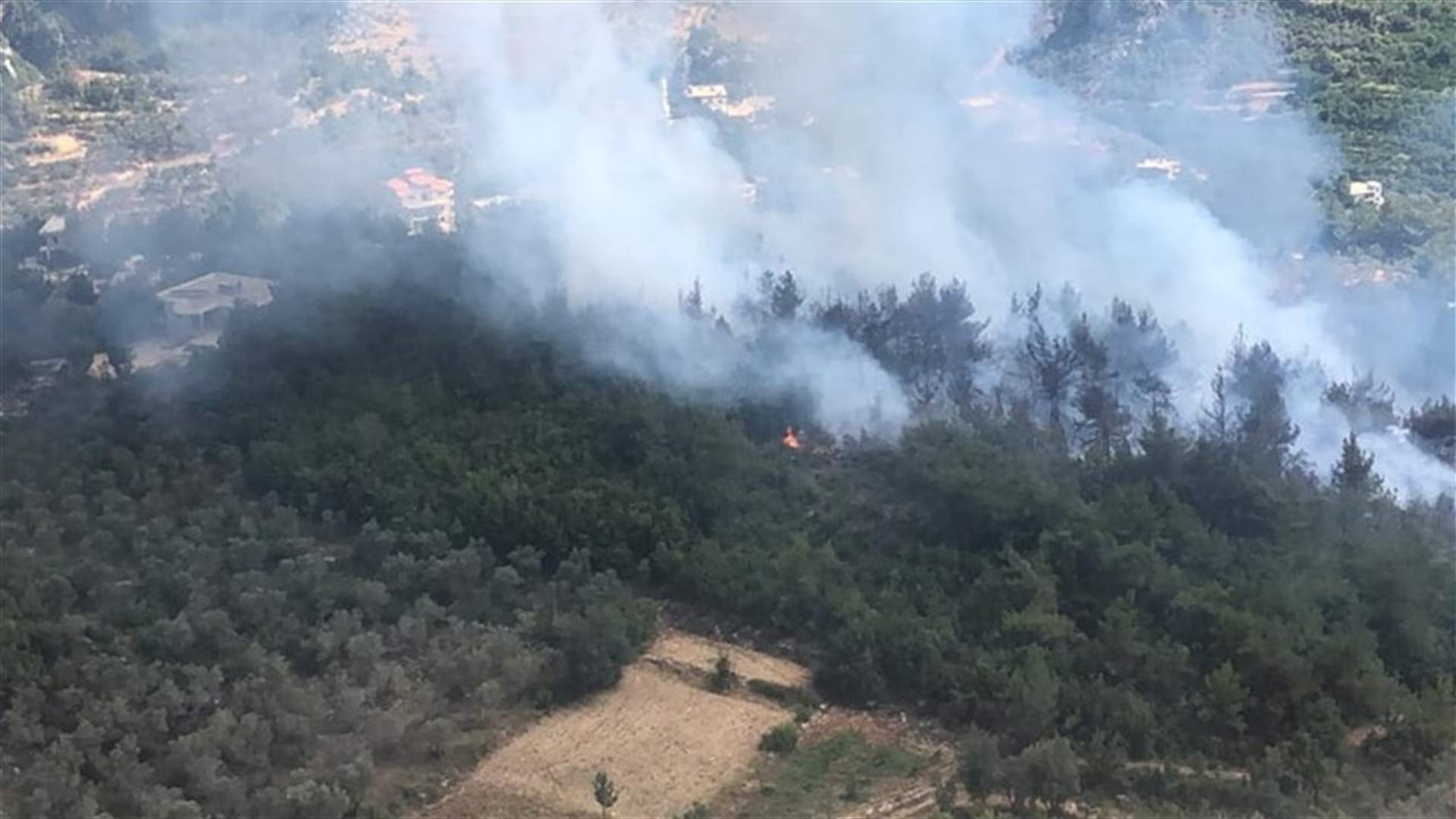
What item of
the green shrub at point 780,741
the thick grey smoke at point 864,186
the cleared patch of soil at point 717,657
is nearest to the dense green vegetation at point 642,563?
the cleared patch of soil at point 717,657

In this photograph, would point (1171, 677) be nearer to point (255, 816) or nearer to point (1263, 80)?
point (255, 816)

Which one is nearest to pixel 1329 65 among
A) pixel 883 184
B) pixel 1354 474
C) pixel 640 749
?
pixel 883 184

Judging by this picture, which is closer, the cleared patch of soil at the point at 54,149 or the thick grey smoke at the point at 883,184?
the thick grey smoke at the point at 883,184

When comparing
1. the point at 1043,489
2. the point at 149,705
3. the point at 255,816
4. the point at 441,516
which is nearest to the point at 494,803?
the point at 255,816

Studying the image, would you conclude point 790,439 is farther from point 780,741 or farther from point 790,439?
point 780,741

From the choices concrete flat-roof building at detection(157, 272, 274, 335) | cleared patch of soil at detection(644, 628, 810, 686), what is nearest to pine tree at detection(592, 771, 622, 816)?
cleared patch of soil at detection(644, 628, 810, 686)

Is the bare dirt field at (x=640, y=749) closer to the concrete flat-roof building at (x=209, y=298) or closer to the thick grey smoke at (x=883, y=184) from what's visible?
the thick grey smoke at (x=883, y=184)
